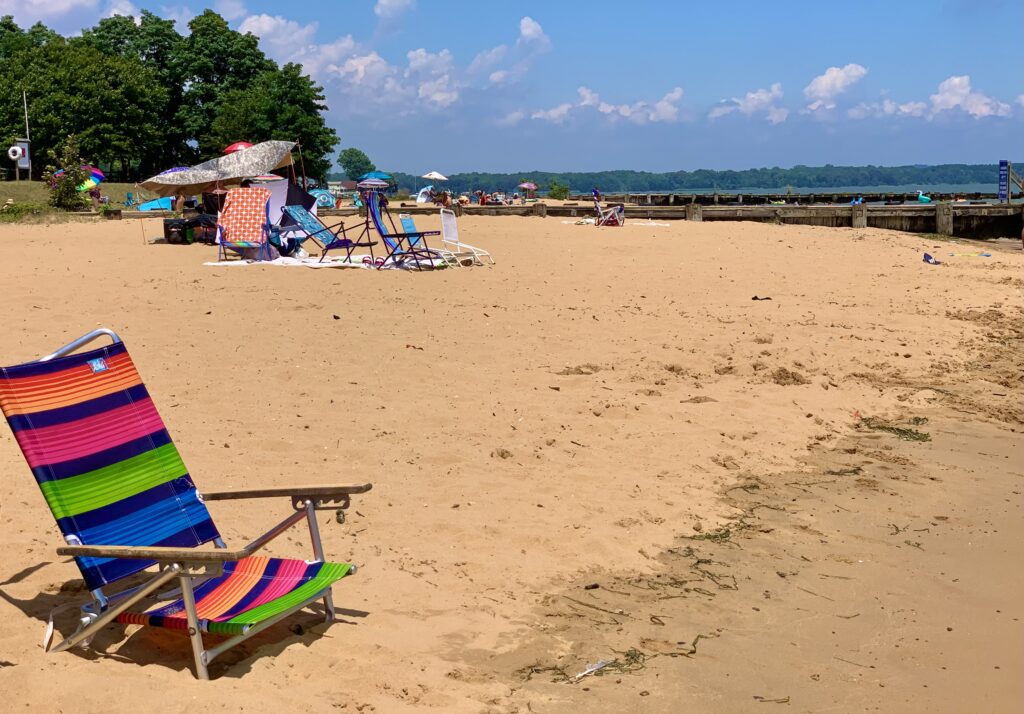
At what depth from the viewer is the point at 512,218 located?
22859 mm

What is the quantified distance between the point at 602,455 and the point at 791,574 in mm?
1623

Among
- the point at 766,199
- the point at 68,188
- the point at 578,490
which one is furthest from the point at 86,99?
the point at 578,490

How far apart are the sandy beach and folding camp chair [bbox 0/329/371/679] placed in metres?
0.19

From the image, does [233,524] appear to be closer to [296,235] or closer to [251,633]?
[251,633]

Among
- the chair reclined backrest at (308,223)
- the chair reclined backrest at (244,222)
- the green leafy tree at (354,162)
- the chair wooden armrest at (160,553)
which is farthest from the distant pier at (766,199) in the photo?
the green leafy tree at (354,162)

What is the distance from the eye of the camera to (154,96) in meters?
51.3

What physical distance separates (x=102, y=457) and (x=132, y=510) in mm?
226

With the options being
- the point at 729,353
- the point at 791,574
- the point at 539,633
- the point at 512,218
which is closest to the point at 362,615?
→ the point at 539,633

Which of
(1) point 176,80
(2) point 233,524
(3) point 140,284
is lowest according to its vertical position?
(2) point 233,524

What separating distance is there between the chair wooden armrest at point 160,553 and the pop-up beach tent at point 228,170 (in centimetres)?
1512

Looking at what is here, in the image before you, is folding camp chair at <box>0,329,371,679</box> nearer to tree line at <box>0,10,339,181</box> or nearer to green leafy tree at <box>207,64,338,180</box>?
tree line at <box>0,10,339,181</box>

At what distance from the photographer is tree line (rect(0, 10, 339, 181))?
4650 centimetres

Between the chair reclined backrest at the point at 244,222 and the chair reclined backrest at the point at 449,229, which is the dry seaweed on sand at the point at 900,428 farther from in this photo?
the chair reclined backrest at the point at 244,222

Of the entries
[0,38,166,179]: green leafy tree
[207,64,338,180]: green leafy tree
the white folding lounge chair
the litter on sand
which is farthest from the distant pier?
the litter on sand
